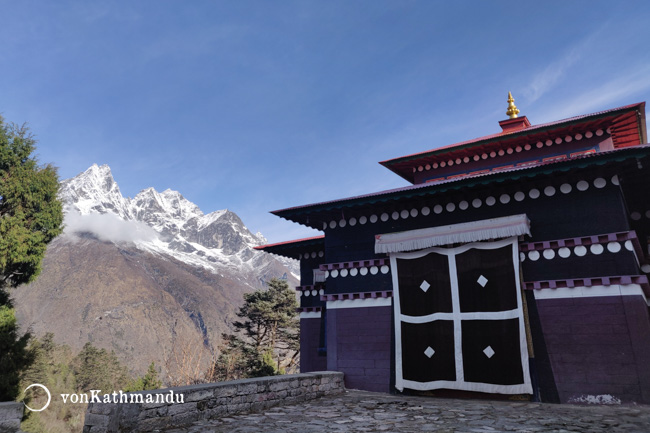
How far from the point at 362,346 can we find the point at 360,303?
0.90 m

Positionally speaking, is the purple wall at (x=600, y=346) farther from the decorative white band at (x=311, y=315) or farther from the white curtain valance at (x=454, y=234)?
the decorative white band at (x=311, y=315)

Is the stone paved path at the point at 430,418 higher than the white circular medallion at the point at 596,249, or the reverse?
the white circular medallion at the point at 596,249

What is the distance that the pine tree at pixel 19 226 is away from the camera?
1105 centimetres

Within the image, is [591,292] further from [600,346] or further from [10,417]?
[10,417]

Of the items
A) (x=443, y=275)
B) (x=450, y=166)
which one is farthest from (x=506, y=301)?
(x=450, y=166)

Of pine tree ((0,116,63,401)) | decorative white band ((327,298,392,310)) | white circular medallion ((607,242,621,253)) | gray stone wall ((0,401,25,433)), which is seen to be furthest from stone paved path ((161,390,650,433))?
pine tree ((0,116,63,401))

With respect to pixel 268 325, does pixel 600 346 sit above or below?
below

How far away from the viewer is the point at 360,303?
934 cm

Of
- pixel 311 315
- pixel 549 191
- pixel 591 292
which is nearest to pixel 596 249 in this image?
pixel 591 292

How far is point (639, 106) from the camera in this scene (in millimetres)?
10055

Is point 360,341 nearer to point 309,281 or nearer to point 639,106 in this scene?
point 309,281

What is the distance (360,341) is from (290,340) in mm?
27930

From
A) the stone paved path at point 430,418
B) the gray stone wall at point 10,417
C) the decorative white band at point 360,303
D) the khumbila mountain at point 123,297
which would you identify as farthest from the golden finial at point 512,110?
the khumbila mountain at point 123,297

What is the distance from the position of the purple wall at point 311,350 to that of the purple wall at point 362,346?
269 cm
